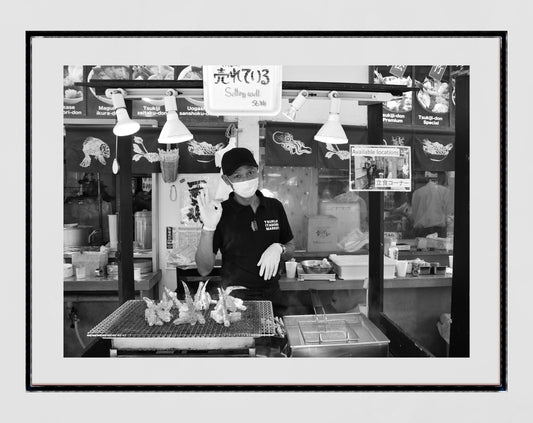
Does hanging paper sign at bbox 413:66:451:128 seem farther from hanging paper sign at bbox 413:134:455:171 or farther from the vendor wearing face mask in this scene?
the vendor wearing face mask

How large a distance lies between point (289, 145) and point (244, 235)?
2084mm

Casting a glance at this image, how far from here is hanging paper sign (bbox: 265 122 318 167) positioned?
15.4 feet

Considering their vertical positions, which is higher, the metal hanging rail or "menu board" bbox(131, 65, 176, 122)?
"menu board" bbox(131, 65, 176, 122)

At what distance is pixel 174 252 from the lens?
470 centimetres

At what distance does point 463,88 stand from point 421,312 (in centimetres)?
355

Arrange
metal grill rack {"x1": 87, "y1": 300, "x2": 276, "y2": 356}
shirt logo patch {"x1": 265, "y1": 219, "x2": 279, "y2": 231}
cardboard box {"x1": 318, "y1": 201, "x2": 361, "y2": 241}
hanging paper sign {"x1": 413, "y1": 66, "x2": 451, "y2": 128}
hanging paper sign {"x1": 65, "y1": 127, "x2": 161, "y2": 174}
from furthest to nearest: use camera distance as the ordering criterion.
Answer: cardboard box {"x1": 318, "y1": 201, "x2": 361, "y2": 241} < hanging paper sign {"x1": 413, "y1": 66, "x2": 451, "y2": 128} < hanging paper sign {"x1": 65, "y1": 127, "x2": 161, "y2": 174} < shirt logo patch {"x1": 265, "y1": 219, "x2": 279, "y2": 231} < metal grill rack {"x1": 87, "y1": 300, "x2": 276, "y2": 356}

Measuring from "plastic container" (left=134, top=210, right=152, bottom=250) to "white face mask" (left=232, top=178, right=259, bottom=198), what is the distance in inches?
98.1

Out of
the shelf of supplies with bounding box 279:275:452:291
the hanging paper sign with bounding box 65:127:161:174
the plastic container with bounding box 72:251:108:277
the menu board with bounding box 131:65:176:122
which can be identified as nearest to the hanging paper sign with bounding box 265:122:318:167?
the menu board with bounding box 131:65:176:122

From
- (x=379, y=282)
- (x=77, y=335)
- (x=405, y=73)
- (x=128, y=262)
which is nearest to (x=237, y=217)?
(x=128, y=262)

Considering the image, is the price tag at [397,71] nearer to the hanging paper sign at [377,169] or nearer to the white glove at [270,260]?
the hanging paper sign at [377,169]

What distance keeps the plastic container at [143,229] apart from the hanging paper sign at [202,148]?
2.90 feet

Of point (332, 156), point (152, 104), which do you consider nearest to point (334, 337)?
point (332, 156)

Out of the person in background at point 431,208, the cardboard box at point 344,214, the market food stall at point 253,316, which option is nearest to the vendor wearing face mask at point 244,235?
the market food stall at point 253,316

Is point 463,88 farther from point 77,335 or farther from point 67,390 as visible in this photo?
point 77,335
